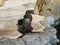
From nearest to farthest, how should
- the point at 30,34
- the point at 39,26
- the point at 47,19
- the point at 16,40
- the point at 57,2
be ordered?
1. the point at 16,40
2. the point at 30,34
3. the point at 39,26
4. the point at 47,19
5. the point at 57,2

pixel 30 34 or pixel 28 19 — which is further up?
pixel 28 19

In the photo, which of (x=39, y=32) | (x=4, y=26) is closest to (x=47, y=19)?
(x=39, y=32)

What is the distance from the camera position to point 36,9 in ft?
9.78

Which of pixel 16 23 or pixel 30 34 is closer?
pixel 30 34

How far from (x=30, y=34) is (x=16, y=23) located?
1.39 feet

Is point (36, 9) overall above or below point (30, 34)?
above

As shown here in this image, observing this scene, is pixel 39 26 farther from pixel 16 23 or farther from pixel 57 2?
pixel 57 2

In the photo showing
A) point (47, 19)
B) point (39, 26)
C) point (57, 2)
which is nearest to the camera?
point (39, 26)

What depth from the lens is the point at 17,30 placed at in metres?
2.26

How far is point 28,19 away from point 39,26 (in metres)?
0.24

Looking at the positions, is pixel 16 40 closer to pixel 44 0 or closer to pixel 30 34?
pixel 30 34

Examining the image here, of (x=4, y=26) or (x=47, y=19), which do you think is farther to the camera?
(x=47, y=19)

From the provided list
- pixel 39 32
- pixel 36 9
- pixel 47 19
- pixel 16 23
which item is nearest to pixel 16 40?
pixel 39 32

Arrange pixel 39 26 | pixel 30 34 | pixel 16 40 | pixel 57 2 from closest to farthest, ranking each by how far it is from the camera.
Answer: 1. pixel 16 40
2. pixel 30 34
3. pixel 39 26
4. pixel 57 2
